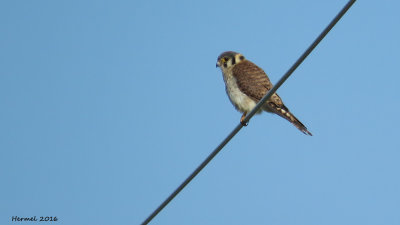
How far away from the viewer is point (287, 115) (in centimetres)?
747

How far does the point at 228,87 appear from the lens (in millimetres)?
8391

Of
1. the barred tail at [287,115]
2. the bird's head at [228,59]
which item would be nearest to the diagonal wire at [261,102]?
the barred tail at [287,115]

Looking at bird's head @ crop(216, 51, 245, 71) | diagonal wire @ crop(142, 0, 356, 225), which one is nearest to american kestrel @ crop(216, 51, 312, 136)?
bird's head @ crop(216, 51, 245, 71)

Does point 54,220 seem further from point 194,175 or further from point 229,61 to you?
point 194,175

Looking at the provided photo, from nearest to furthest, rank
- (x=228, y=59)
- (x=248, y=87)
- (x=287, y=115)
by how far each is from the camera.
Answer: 1. (x=287, y=115)
2. (x=248, y=87)
3. (x=228, y=59)

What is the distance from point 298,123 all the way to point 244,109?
85 centimetres

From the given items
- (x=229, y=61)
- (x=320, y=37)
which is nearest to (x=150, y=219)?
(x=320, y=37)

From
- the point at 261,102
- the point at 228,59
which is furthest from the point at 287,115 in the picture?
the point at 261,102

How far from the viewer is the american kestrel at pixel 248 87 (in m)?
7.61

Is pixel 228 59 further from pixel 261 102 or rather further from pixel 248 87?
pixel 261 102

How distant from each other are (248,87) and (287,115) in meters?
0.77

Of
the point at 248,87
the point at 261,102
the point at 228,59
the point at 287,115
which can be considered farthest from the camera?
the point at 228,59

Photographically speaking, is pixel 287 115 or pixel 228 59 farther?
pixel 228 59

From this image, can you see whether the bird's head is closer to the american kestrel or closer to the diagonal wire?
the american kestrel
